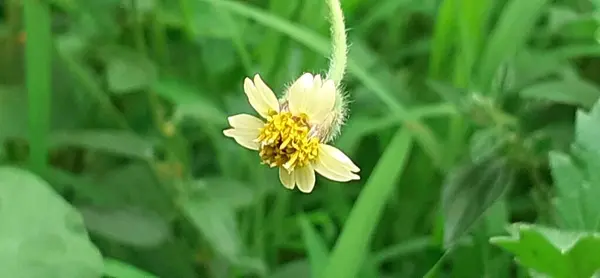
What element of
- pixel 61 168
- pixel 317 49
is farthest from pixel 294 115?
pixel 61 168

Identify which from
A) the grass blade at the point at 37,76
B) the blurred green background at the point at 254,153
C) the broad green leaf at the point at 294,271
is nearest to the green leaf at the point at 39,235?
the blurred green background at the point at 254,153

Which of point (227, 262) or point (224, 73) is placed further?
point (224, 73)

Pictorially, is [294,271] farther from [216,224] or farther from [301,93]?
[301,93]

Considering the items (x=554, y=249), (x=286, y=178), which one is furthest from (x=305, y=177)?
(x=554, y=249)

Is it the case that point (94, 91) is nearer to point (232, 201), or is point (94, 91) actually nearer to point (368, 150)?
point (232, 201)

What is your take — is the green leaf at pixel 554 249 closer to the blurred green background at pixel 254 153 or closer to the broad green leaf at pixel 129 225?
the blurred green background at pixel 254 153
